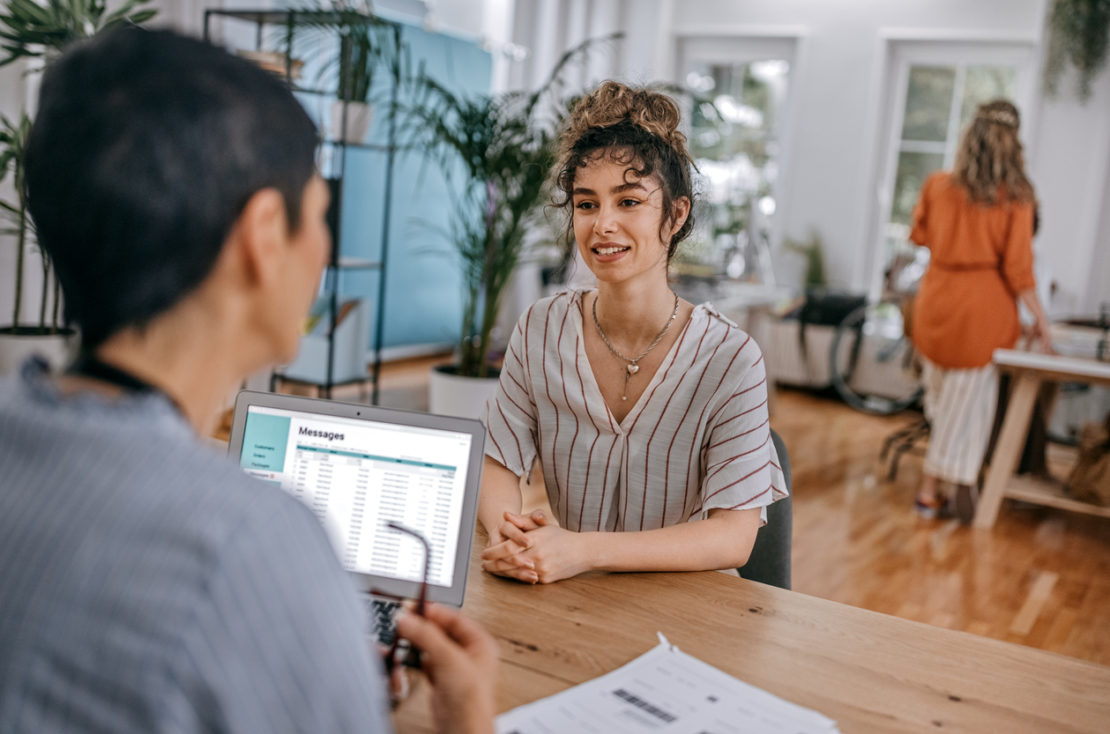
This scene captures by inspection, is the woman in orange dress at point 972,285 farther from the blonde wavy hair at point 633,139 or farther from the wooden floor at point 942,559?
the blonde wavy hair at point 633,139

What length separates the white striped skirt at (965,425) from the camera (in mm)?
4215

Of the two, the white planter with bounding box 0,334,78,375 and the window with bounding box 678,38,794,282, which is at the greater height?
the window with bounding box 678,38,794,282

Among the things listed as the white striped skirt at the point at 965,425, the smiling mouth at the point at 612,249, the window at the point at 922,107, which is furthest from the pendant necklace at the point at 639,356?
the window at the point at 922,107

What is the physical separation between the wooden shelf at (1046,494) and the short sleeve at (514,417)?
3218mm

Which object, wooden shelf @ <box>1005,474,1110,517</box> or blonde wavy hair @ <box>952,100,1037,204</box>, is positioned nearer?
blonde wavy hair @ <box>952,100,1037,204</box>

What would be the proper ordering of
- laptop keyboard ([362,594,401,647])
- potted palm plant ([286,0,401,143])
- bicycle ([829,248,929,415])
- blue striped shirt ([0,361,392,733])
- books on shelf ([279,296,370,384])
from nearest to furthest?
blue striped shirt ([0,361,392,733]), laptop keyboard ([362,594,401,647]), potted palm plant ([286,0,401,143]), books on shelf ([279,296,370,384]), bicycle ([829,248,929,415])

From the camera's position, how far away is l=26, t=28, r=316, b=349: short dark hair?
0.56 meters

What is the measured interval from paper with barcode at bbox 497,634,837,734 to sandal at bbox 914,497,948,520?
3.52 m

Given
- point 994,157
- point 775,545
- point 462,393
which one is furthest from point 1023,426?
point 775,545

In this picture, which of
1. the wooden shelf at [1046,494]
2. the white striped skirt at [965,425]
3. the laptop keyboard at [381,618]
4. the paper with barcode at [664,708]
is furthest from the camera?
the white striped skirt at [965,425]

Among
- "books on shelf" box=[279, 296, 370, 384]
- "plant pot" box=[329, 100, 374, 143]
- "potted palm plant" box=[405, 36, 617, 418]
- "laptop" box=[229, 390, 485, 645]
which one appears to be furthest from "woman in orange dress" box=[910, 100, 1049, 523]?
"laptop" box=[229, 390, 485, 645]

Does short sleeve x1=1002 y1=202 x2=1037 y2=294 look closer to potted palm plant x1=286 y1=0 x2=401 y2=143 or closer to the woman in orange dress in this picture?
the woman in orange dress

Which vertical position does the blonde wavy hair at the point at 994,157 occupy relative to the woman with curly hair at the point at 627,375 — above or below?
above

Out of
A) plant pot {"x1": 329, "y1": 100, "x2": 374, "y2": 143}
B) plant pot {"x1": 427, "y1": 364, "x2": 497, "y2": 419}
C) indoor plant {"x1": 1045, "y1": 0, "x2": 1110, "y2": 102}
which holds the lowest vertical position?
plant pot {"x1": 427, "y1": 364, "x2": 497, "y2": 419}
